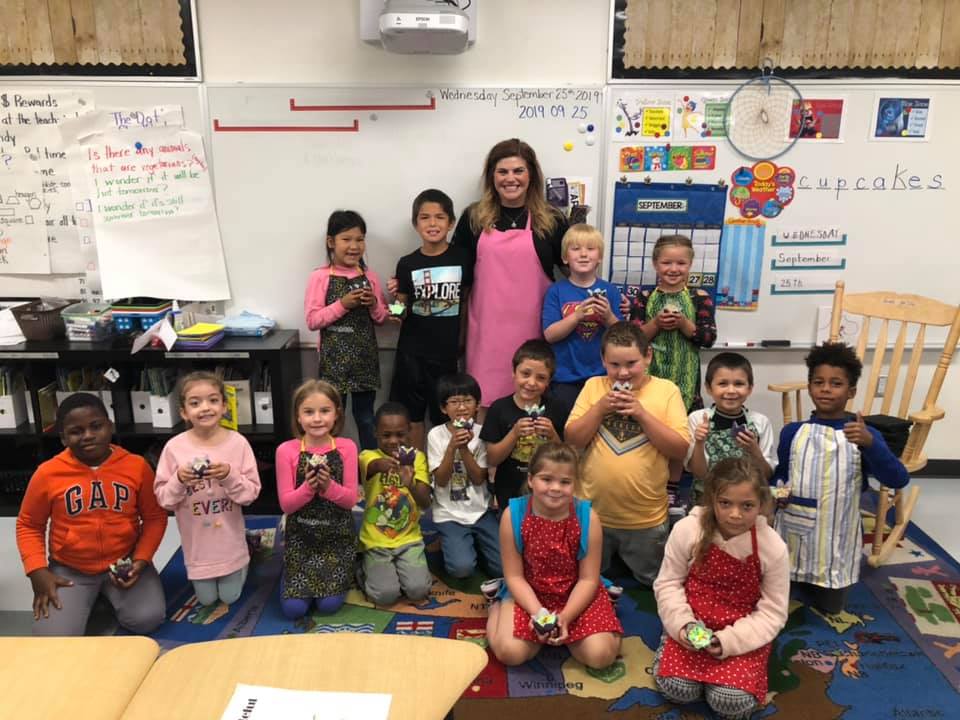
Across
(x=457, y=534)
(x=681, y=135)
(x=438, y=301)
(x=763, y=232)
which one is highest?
(x=681, y=135)

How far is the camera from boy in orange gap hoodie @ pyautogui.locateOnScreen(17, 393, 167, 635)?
8.34 ft

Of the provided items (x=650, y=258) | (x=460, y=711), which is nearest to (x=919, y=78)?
(x=650, y=258)

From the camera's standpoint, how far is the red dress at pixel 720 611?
2.21m

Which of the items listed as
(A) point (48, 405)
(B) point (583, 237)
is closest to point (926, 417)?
(B) point (583, 237)

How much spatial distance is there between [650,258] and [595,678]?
6.69ft

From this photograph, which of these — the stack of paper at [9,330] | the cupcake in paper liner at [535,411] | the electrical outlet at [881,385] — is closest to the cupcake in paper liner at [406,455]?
the cupcake in paper liner at [535,411]

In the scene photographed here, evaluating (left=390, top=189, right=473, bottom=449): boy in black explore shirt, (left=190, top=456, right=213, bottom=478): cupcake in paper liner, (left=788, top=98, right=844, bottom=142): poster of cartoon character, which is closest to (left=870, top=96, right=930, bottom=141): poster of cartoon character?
(left=788, top=98, right=844, bottom=142): poster of cartoon character

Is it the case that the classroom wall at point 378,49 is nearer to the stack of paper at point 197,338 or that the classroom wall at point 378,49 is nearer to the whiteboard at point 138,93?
the whiteboard at point 138,93

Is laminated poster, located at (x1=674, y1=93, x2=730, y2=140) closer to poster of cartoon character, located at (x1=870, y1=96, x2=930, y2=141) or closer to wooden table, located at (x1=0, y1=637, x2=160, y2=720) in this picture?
poster of cartoon character, located at (x1=870, y1=96, x2=930, y2=141)

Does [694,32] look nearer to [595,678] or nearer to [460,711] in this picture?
[595,678]

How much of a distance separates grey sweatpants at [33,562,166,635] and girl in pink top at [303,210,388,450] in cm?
120

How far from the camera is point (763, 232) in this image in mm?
3586

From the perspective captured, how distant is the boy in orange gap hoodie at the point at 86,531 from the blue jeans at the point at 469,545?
108 centimetres

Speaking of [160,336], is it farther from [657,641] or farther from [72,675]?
[657,641]
